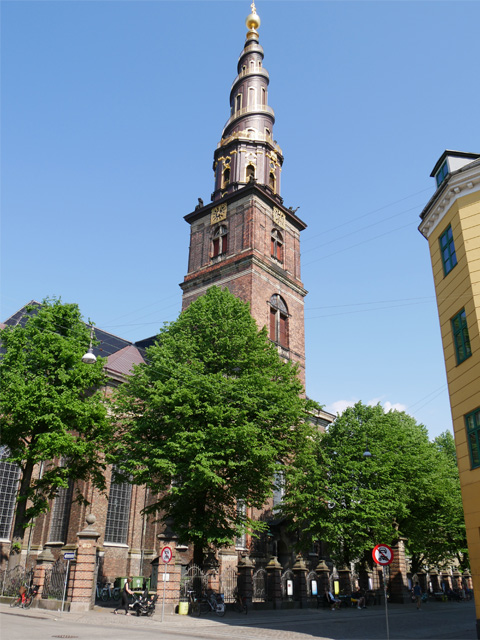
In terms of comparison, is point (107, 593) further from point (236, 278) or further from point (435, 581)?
point (435, 581)

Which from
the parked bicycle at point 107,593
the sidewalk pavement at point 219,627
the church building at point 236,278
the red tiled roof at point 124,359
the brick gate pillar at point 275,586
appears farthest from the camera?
the red tiled roof at point 124,359

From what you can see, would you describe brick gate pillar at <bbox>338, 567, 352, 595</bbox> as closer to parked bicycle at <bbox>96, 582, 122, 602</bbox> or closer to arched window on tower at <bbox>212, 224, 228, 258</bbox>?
parked bicycle at <bbox>96, 582, 122, 602</bbox>

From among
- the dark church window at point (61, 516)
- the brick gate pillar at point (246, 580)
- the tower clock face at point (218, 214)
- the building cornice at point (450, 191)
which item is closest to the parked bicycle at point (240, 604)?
the brick gate pillar at point (246, 580)

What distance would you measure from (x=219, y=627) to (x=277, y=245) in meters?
30.7

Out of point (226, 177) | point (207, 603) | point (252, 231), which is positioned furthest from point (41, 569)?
point (226, 177)

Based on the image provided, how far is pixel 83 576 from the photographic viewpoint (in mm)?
19781

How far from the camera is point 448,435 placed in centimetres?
5250

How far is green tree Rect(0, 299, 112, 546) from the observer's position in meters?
22.2

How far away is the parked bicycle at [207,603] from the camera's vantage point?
21.1 meters

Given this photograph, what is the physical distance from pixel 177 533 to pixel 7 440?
850 centimetres

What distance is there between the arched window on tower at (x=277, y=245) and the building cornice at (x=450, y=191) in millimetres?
24405

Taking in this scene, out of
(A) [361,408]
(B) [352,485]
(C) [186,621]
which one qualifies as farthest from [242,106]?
(C) [186,621]

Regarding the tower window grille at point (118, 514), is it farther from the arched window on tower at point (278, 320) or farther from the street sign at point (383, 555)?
the street sign at point (383, 555)

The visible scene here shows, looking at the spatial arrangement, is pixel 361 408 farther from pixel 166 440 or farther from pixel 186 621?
pixel 186 621
